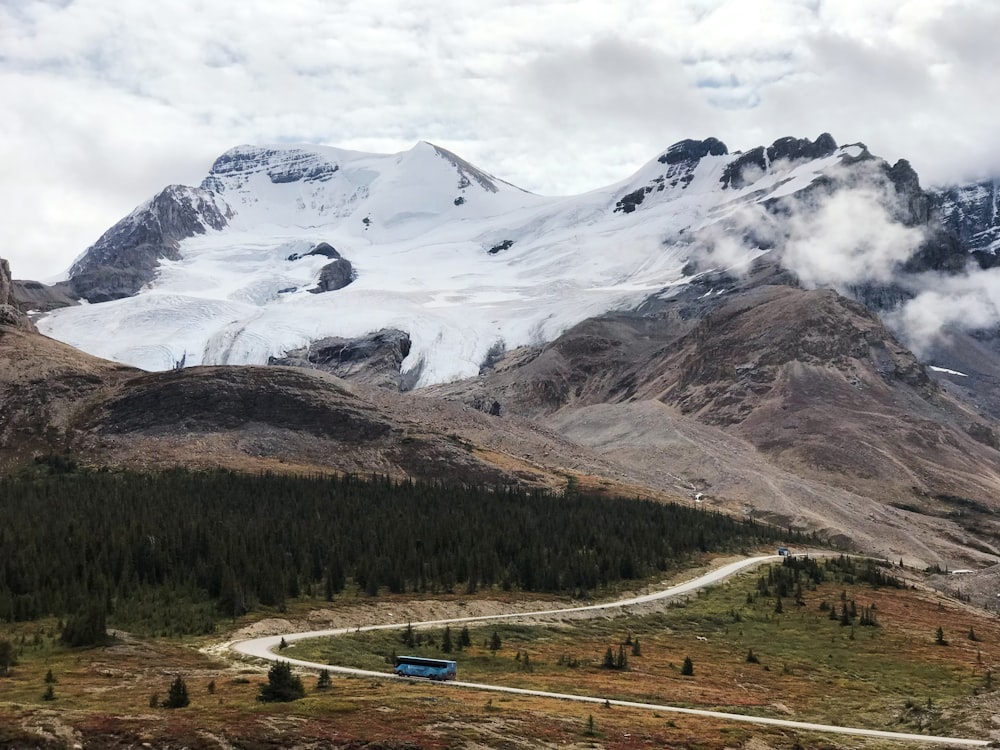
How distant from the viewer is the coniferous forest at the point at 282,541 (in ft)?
262

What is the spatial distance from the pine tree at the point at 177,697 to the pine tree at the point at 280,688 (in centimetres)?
321

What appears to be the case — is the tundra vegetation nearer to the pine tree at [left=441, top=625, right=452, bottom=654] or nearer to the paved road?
the pine tree at [left=441, top=625, right=452, bottom=654]

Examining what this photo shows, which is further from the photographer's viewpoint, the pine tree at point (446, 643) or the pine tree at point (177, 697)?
the pine tree at point (446, 643)

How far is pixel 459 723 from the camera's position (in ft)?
142

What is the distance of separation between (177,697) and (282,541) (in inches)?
2231

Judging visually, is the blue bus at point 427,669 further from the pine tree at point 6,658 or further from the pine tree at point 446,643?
the pine tree at point 6,658

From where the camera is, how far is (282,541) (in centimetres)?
10006

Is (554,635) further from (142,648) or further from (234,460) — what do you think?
(234,460)

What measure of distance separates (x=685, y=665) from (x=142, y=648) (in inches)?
1327

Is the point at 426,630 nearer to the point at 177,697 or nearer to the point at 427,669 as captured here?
the point at 427,669

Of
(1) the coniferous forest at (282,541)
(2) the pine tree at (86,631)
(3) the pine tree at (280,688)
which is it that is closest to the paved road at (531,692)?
(1) the coniferous forest at (282,541)

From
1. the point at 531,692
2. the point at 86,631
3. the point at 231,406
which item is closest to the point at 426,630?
the point at 531,692

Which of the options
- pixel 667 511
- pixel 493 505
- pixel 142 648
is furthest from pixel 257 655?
pixel 667 511

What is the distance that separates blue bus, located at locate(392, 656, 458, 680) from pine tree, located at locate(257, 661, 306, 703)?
10854mm
